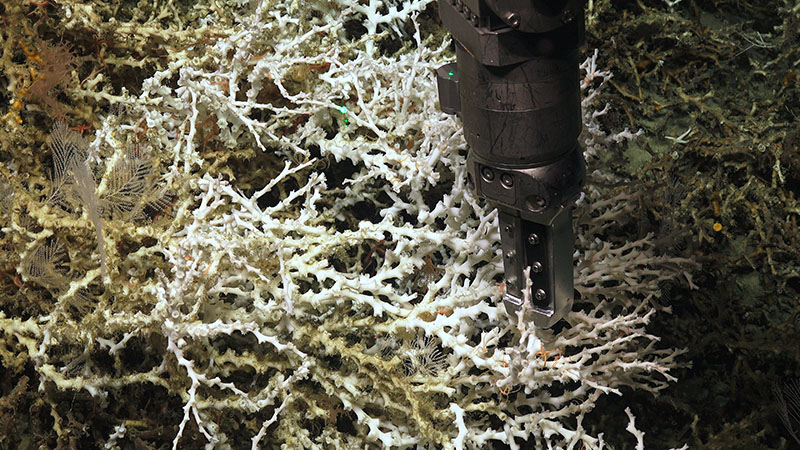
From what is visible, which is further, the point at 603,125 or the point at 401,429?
the point at 603,125

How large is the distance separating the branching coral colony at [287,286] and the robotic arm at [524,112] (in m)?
0.18

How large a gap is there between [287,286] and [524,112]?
1.93 feet

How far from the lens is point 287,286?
1517 millimetres

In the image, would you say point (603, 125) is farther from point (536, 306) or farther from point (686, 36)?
point (536, 306)

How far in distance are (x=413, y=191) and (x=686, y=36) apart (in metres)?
0.88

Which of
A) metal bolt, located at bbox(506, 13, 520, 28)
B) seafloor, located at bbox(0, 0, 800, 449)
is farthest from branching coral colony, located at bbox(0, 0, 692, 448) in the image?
metal bolt, located at bbox(506, 13, 520, 28)

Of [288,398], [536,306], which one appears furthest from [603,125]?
[288,398]

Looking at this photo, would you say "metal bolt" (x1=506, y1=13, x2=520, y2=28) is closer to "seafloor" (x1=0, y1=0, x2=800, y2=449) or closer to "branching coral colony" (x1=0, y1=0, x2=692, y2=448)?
"branching coral colony" (x1=0, y1=0, x2=692, y2=448)

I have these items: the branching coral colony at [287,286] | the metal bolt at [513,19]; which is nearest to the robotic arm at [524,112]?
the metal bolt at [513,19]

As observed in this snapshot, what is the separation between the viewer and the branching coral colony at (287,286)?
1549mm

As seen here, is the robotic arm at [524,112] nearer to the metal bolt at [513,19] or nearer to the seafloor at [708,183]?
the metal bolt at [513,19]

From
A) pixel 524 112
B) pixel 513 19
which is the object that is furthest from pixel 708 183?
pixel 513 19

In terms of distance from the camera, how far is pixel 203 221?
1.64m

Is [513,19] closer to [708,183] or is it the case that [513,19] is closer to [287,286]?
[287,286]
